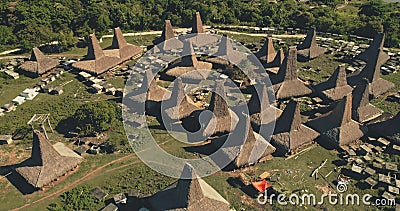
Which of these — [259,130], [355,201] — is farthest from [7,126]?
[355,201]

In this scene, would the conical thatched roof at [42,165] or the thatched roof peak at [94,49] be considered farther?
the thatched roof peak at [94,49]

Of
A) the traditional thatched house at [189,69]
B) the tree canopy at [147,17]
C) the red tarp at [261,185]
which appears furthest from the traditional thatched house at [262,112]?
the tree canopy at [147,17]

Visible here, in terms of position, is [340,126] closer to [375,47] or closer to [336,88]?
[336,88]

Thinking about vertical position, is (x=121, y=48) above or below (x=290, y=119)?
above

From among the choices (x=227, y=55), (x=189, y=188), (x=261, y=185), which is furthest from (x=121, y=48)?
(x=189, y=188)

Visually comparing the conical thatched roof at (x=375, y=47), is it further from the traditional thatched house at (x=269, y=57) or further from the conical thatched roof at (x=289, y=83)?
the traditional thatched house at (x=269, y=57)
